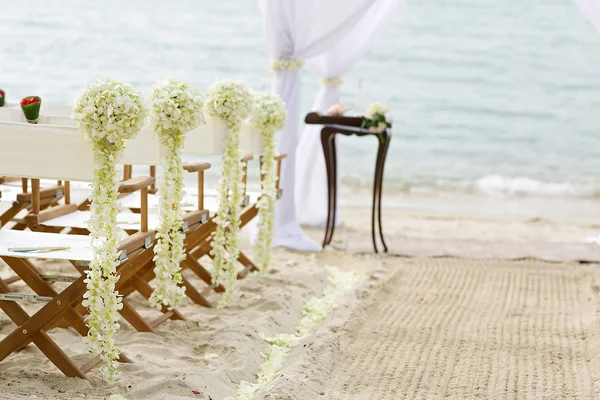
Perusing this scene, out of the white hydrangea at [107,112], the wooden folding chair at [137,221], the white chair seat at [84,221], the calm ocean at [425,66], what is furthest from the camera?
the calm ocean at [425,66]

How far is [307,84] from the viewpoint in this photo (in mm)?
13375

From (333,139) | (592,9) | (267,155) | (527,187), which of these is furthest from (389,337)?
(527,187)

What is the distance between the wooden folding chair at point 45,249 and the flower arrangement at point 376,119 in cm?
274

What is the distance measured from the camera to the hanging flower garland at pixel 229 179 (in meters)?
4.50

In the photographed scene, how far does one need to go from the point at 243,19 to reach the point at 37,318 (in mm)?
10748

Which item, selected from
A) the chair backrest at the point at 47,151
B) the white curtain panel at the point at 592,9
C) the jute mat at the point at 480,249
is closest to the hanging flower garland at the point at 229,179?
the chair backrest at the point at 47,151

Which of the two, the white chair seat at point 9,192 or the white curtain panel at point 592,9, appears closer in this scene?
the white chair seat at point 9,192

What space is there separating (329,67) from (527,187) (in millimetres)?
5715

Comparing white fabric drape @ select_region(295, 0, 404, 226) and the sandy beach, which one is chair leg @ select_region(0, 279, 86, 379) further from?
white fabric drape @ select_region(295, 0, 404, 226)

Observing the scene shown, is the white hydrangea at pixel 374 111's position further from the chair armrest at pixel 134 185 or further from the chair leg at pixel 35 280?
the chair leg at pixel 35 280

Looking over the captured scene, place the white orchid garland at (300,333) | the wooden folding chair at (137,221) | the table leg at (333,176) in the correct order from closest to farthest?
the white orchid garland at (300,333), the wooden folding chair at (137,221), the table leg at (333,176)

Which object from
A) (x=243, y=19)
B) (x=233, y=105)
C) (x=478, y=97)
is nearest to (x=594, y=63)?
(x=478, y=97)

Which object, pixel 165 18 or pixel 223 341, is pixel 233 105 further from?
pixel 165 18

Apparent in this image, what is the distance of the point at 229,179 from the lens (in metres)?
4.61
